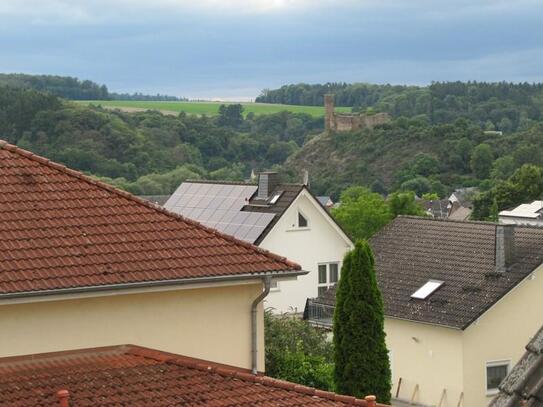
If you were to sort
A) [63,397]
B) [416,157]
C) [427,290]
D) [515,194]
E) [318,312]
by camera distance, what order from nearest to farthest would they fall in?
1. [63,397]
2. [427,290]
3. [318,312]
4. [515,194]
5. [416,157]

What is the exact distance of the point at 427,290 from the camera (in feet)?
98.2

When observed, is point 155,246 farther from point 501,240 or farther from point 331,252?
point 331,252

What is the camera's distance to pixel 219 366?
40.5 feet

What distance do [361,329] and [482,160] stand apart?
124278 millimetres

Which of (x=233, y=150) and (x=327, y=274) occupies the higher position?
(x=327, y=274)

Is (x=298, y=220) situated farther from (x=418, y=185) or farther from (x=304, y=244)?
(x=418, y=185)

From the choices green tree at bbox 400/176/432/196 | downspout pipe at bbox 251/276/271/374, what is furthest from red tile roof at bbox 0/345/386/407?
green tree at bbox 400/176/432/196

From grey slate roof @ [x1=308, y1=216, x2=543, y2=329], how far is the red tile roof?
1686cm

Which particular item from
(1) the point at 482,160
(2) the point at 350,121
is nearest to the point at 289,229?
(1) the point at 482,160

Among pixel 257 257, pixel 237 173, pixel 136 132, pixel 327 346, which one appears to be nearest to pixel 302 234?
pixel 327 346

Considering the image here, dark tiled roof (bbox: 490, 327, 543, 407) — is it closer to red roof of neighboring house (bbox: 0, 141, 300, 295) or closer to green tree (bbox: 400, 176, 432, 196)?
red roof of neighboring house (bbox: 0, 141, 300, 295)

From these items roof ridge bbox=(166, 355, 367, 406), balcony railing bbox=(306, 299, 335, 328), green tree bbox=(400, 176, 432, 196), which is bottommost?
green tree bbox=(400, 176, 432, 196)

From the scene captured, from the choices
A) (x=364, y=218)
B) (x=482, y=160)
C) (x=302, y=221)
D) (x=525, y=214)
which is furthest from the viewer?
(x=482, y=160)

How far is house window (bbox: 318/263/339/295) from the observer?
36.8 m
